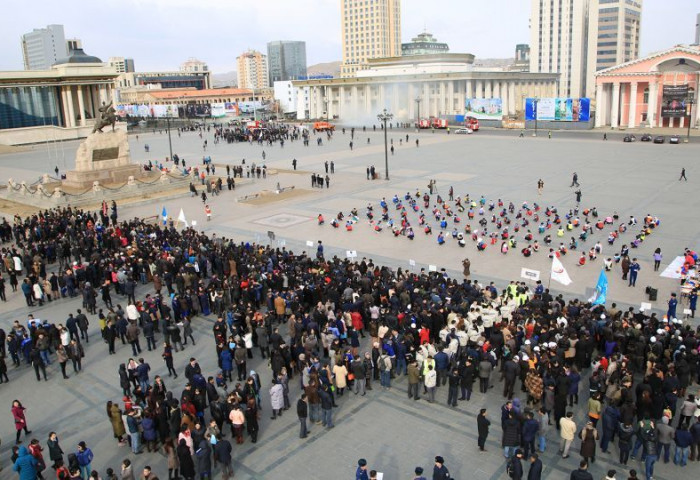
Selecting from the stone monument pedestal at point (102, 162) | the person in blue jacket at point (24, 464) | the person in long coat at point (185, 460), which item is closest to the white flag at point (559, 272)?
the person in long coat at point (185, 460)

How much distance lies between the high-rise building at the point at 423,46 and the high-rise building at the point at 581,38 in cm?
2236

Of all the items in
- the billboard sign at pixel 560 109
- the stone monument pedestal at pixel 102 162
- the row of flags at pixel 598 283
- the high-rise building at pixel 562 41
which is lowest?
the row of flags at pixel 598 283

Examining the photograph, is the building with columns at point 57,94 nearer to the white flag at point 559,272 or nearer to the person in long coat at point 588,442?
the white flag at point 559,272

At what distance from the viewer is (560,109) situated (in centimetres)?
8262

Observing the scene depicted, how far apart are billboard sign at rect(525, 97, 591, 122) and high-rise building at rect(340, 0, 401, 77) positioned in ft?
286

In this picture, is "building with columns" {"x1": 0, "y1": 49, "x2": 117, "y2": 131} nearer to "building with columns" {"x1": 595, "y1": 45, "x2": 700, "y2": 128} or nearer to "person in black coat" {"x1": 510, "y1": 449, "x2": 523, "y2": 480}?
A: "building with columns" {"x1": 595, "y1": 45, "x2": 700, "y2": 128}

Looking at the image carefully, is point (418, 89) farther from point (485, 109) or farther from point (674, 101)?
point (674, 101)

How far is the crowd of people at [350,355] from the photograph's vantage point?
11289 mm

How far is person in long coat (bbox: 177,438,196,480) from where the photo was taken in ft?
35.4

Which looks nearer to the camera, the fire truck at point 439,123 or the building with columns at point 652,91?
the building with columns at point 652,91

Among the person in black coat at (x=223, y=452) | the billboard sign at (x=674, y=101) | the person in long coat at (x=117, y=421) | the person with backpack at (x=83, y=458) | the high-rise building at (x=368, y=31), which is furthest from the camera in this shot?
the high-rise building at (x=368, y=31)

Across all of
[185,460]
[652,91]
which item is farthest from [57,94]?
[185,460]

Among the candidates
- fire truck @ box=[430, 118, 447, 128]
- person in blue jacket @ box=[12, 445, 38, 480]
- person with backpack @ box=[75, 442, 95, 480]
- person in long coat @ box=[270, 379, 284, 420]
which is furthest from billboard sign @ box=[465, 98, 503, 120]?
person in blue jacket @ box=[12, 445, 38, 480]

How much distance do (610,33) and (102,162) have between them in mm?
126348
